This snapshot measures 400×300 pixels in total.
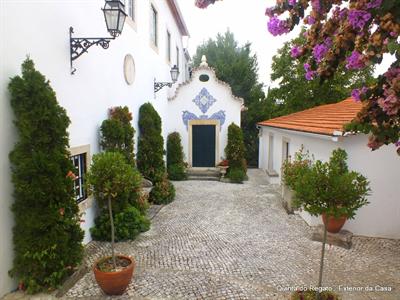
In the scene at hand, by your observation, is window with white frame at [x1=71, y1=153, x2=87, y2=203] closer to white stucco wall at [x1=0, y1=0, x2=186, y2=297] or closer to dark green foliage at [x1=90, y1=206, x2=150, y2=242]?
white stucco wall at [x1=0, y1=0, x2=186, y2=297]

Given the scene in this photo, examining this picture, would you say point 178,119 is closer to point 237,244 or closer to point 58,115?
point 237,244

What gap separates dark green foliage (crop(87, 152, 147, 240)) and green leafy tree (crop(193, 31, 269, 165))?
13.7m

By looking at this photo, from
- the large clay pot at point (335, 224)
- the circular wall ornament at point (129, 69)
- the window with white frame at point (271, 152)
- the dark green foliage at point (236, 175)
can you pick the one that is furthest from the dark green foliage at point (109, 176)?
the window with white frame at point (271, 152)

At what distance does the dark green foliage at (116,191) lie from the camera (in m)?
4.64

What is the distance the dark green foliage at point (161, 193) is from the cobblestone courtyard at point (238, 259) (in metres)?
0.94

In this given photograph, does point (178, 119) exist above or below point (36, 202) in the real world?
above

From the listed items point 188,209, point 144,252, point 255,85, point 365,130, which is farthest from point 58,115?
point 255,85

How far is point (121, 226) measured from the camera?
6.91 m

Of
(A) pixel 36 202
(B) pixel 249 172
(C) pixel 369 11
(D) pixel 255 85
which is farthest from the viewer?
(D) pixel 255 85

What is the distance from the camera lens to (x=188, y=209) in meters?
9.70

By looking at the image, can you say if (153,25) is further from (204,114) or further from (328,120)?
(328,120)

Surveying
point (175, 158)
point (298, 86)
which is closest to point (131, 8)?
point (175, 158)

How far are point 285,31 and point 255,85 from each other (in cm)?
1916

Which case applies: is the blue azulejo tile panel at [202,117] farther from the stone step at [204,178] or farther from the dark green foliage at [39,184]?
the dark green foliage at [39,184]
